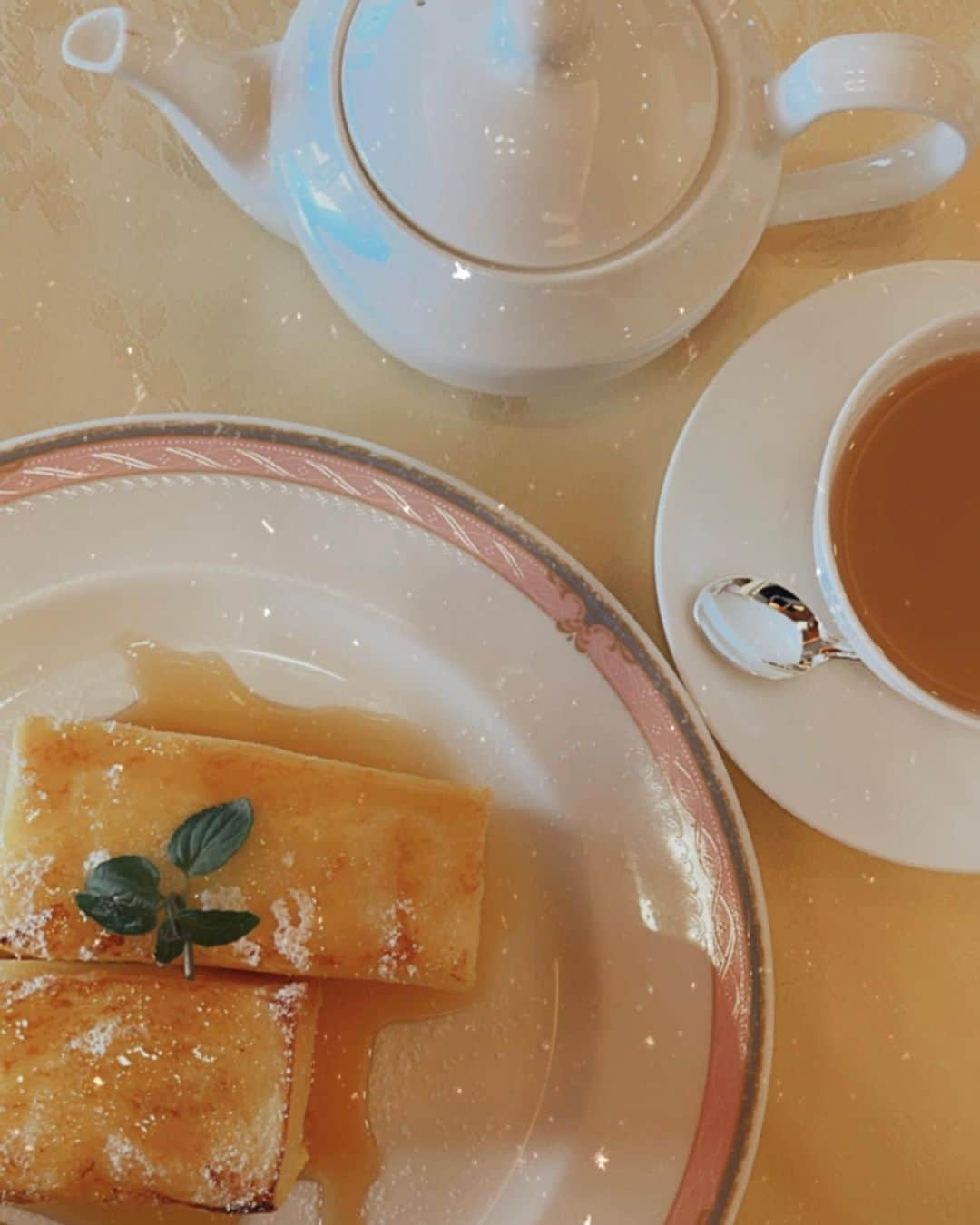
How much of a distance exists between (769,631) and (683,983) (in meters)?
0.30

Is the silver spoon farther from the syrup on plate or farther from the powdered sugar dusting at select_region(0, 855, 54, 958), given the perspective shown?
the powdered sugar dusting at select_region(0, 855, 54, 958)

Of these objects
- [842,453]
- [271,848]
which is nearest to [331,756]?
[271,848]

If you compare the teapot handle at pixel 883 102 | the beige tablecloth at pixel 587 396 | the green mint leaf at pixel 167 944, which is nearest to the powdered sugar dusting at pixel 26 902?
the green mint leaf at pixel 167 944

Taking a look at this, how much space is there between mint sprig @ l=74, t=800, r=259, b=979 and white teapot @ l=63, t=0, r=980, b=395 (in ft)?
1.38

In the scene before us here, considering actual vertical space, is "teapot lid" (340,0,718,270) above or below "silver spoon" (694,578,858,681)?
above

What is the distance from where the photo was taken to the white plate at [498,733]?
2.89 feet

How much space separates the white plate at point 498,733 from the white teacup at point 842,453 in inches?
5.8

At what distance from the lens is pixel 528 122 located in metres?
0.73

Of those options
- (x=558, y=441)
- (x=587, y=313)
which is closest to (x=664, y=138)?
(x=587, y=313)

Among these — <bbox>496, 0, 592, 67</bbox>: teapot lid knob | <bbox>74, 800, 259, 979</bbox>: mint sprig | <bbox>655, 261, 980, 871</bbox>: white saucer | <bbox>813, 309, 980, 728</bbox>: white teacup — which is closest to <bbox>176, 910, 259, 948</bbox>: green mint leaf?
<bbox>74, 800, 259, 979</bbox>: mint sprig

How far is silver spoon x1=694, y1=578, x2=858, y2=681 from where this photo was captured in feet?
2.82

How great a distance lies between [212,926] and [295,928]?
0.22 ft

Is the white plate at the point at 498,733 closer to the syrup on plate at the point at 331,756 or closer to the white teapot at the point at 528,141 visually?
the syrup on plate at the point at 331,756

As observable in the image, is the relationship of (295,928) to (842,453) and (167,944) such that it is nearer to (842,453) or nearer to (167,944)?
(167,944)
